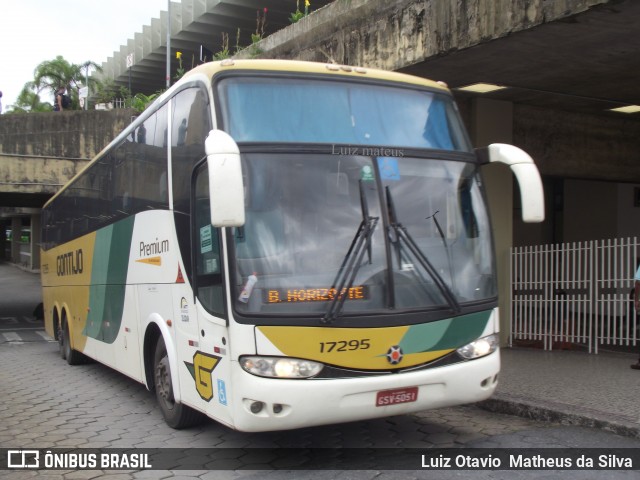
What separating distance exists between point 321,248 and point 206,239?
1021mm

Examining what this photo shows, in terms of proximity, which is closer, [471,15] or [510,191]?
[471,15]

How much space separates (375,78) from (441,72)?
12.8ft

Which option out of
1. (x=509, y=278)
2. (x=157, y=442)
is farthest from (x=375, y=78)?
(x=509, y=278)

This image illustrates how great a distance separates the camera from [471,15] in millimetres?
8109

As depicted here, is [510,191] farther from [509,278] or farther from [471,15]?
[471,15]

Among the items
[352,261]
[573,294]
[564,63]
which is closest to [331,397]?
[352,261]

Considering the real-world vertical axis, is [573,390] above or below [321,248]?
below

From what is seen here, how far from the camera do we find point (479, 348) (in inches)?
214

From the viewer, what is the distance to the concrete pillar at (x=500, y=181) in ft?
36.6

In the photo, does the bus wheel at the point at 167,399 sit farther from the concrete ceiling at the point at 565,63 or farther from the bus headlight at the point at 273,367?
Result: the concrete ceiling at the point at 565,63

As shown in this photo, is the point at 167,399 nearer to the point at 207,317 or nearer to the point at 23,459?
the point at 23,459

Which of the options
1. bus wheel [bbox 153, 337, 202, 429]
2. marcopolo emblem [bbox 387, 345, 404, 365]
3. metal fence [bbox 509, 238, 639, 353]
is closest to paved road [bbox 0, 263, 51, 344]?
bus wheel [bbox 153, 337, 202, 429]

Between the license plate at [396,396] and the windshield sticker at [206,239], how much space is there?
69.5 inches

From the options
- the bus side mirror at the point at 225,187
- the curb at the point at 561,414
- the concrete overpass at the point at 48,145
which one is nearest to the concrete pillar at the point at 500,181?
the curb at the point at 561,414
